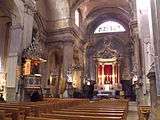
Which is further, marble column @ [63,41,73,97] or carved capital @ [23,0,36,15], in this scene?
marble column @ [63,41,73,97]

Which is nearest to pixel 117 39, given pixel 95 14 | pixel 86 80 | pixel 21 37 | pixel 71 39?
pixel 95 14

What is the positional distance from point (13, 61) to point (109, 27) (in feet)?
56.9

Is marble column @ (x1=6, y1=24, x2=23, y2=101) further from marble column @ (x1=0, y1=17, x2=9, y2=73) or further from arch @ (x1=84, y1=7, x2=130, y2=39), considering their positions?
arch @ (x1=84, y1=7, x2=130, y2=39)

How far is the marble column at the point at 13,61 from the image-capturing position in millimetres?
12133

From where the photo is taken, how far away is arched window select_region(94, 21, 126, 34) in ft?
89.4

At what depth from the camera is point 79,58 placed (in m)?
23.7

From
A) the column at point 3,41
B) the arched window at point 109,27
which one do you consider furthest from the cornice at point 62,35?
the arched window at point 109,27

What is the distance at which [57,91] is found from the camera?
1962 centimetres

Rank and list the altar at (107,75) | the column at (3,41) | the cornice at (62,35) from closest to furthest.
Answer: the column at (3,41) < the cornice at (62,35) < the altar at (107,75)

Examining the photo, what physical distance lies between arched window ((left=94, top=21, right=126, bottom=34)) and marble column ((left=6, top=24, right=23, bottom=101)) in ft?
53.2

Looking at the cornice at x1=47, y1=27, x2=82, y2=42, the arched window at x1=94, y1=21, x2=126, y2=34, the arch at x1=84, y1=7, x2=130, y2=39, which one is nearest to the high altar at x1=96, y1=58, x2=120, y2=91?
the arched window at x1=94, y1=21, x2=126, y2=34

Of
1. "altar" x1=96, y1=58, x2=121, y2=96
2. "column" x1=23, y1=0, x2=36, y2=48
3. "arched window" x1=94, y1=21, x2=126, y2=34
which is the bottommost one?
"altar" x1=96, y1=58, x2=121, y2=96

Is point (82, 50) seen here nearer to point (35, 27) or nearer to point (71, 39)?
point (71, 39)

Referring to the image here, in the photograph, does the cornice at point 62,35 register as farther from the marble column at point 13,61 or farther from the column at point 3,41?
the marble column at point 13,61
